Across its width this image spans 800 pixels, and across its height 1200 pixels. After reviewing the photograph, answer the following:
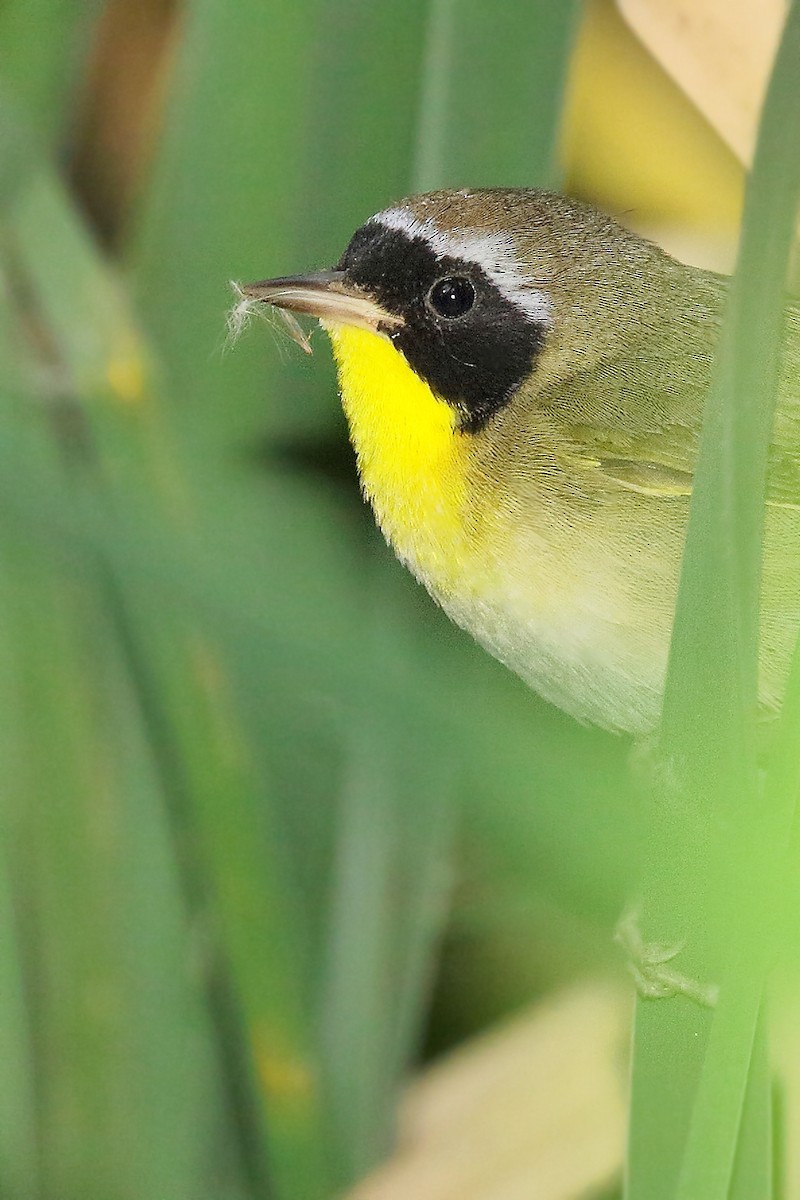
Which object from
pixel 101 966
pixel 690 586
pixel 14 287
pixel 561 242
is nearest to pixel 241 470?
pixel 14 287

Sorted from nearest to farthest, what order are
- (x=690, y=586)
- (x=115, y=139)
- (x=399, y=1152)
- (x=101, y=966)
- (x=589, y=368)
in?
(x=690, y=586)
(x=589, y=368)
(x=101, y=966)
(x=399, y=1152)
(x=115, y=139)

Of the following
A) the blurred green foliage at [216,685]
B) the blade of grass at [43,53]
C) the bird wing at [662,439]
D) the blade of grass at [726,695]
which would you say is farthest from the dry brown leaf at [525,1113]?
the blade of grass at [43,53]

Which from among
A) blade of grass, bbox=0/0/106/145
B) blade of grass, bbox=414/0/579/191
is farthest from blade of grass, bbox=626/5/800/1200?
blade of grass, bbox=0/0/106/145

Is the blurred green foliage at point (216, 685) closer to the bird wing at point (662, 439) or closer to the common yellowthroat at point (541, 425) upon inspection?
the common yellowthroat at point (541, 425)

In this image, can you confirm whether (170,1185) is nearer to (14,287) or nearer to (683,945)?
(683,945)

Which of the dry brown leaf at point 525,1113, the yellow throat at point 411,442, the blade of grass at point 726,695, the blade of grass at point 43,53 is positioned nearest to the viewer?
the blade of grass at point 726,695

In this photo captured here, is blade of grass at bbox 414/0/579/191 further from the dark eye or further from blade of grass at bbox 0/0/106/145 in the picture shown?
blade of grass at bbox 0/0/106/145
